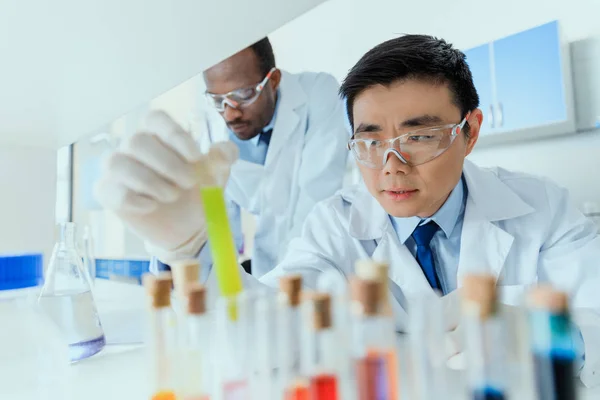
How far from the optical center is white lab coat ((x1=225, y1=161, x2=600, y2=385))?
1.29 metres

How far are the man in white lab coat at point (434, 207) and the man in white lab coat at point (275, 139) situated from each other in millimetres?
802

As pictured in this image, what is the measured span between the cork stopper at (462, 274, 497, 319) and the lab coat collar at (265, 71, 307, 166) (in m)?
1.99

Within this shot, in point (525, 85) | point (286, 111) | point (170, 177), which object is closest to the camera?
point (170, 177)

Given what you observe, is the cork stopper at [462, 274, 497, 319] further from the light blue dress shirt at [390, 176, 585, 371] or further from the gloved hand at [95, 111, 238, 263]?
the light blue dress shirt at [390, 176, 585, 371]

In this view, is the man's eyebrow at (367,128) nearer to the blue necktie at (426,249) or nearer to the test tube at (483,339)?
the blue necktie at (426,249)

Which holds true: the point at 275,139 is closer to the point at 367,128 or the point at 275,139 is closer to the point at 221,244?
the point at 367,128

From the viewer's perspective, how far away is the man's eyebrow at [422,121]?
1306 millimetres

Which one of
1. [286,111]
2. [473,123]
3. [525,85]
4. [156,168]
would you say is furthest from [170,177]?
[525,85]

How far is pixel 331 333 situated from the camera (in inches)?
18.0

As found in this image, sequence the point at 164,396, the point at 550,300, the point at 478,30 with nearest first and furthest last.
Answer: the point at 550,300 < the point at 164,396 < the point at 478,30

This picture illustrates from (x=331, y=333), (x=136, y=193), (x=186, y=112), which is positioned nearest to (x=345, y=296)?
(x=331, y=333)

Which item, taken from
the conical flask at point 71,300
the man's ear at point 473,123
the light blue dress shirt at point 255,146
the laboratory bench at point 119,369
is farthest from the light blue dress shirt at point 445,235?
the light blue dress shirt at point 255,146

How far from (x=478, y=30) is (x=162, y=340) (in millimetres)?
2527

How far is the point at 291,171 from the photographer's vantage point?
238 centimetres
